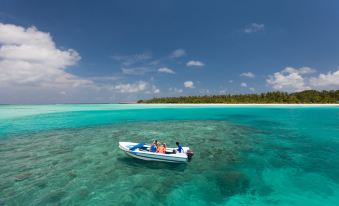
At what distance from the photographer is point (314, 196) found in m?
9.45

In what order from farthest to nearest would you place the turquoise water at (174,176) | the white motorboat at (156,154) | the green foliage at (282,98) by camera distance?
the green foliage at (282,98) → the white motorboat at (156,154) → the turquoise water at (174,176)

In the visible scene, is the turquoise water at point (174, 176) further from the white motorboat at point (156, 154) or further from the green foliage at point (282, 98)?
the green foliage at point (282, 98)

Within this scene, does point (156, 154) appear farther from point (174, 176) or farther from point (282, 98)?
point (282, 98)

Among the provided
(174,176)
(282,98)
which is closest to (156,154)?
(174,176)

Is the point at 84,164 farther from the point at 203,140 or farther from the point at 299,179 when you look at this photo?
the point at 299,179

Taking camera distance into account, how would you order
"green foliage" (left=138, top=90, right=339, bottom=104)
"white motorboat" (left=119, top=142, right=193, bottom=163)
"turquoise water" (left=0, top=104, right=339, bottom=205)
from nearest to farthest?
"turquoise water" (left=0, top=104, right=339, bottom=205) < "white motorboat" (left=119, top=142, right=193, bottom=163) < "green foliage" (left=138, top=90, right=339, bottom=104)

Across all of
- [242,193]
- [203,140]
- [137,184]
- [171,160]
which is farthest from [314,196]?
[203,140]

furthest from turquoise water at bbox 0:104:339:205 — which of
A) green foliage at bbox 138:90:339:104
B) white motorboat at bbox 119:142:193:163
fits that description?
green foliage at bbox 138:90:339:104

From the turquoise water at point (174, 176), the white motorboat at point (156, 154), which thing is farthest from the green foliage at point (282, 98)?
the white motorboat at point (156, 154)

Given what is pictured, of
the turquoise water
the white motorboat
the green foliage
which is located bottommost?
the turquoise water

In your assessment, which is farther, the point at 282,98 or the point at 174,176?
the point at 282,98

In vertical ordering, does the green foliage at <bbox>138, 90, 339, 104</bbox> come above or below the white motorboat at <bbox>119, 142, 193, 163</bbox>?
above

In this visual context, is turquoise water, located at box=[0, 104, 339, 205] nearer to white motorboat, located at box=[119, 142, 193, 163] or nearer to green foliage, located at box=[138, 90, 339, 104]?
white motorboat, located at box=[119, 142, 193, 163]

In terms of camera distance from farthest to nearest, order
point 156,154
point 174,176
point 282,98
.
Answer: point 282,98
point 156,154
point 174,176
